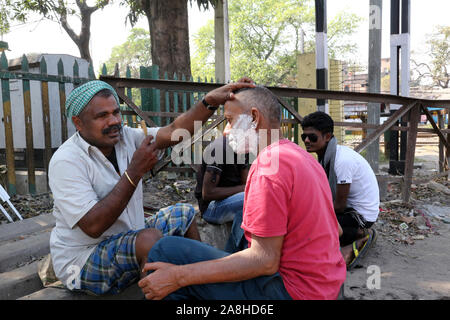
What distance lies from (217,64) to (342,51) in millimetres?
29624

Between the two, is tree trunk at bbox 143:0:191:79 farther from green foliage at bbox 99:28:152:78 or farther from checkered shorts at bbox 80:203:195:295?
green foliage at bbox 99:28:152:78

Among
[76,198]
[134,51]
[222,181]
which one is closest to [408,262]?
[222,181]

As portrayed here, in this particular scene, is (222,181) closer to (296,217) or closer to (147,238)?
(147,238)

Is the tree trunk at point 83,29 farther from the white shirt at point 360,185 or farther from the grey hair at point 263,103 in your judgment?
the grey hair at point 263,103

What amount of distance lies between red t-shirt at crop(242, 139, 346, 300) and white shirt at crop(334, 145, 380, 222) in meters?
1.83

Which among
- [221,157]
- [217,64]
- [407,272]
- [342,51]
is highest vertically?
[342,51]

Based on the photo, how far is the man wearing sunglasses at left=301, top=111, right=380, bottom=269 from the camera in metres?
3.28

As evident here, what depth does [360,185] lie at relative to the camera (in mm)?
3385

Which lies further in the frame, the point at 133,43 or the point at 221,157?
the point at 133,43

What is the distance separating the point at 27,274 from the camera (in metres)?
2.52
